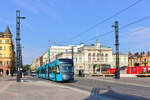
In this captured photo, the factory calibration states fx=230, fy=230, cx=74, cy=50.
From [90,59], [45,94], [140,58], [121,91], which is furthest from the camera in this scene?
[140,58]

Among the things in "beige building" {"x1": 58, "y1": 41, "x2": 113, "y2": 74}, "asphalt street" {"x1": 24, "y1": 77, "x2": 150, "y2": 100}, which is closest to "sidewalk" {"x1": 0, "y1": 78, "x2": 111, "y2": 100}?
"asphalt street" {"x1": 24, "y1": 77, "x2": 150, "y2": 100}

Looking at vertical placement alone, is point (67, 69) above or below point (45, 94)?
above

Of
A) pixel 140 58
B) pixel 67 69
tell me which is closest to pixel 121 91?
pixel 67 69

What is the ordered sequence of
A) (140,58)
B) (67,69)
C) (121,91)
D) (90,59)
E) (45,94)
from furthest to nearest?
1. (140,58)
2. (90,59)
3. (67,69)
4. (121,91)
5. (45,94)

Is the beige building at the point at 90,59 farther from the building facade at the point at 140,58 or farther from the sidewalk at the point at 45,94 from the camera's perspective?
the sidewalk at the point at 45,94

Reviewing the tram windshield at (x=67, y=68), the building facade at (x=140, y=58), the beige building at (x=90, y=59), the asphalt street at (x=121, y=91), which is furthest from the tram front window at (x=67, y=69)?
the building facade at (x=140, y=58)

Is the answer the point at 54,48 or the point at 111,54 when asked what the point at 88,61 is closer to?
the point at 111,54

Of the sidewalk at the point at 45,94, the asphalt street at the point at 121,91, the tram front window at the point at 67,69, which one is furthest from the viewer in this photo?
the tram front window at the point at 67,69

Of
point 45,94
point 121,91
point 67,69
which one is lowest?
point 121,91

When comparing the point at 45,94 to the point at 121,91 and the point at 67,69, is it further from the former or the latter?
the point at 67,69

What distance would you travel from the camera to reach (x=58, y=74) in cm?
2877

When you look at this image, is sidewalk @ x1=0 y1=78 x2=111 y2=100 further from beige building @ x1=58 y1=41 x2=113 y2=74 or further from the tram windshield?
beige building @ x1=58 y1=41 x2=113 y2=74

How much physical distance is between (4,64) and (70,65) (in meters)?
62.2

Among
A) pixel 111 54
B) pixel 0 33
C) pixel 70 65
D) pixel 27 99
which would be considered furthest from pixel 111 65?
pixel 27 99
